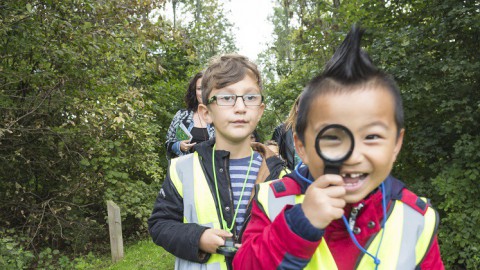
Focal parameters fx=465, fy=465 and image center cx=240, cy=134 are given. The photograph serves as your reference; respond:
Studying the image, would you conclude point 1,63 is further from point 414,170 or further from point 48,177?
point 414,170

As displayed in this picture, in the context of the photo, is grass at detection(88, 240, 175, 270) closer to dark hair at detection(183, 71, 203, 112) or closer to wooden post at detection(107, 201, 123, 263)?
wooden post at detection(107, 201, 123, 263)

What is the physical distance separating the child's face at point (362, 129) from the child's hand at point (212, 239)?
830mm

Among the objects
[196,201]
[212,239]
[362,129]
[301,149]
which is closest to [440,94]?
[196,201]

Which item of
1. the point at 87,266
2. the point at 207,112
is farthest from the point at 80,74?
the point at 207,112

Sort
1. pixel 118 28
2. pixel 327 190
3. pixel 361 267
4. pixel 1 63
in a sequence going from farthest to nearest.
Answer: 1. pixel 118 28
2. pixel 1 63
3. pixel 361 267
4. pixel 327 190

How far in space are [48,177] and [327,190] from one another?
6.86m

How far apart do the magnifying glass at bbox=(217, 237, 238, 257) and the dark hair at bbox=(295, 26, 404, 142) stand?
82cm

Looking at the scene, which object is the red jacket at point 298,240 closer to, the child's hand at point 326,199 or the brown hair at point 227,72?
the child's hand at point 326,199

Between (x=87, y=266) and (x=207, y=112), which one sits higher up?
(x=207, y=112)

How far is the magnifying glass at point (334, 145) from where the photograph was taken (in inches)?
49.3

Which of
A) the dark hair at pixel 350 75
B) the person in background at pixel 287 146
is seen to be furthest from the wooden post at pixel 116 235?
the dark hair at pixel 350 75

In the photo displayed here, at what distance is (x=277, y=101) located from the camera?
1355 centimetres

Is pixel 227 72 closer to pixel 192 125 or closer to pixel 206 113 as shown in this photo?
pixel 206 113

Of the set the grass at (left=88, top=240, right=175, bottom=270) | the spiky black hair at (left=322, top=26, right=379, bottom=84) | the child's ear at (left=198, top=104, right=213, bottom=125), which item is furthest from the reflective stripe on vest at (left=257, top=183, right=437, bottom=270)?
the grass at (left=88, top=240, right=175, bottom=270)
